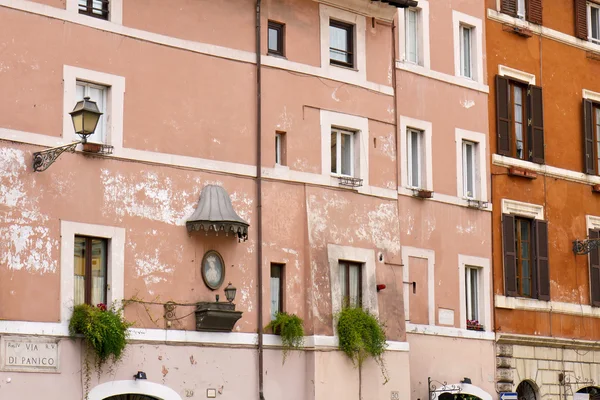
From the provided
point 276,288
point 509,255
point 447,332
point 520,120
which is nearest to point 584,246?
point 509,255

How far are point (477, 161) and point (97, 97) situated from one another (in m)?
10.3

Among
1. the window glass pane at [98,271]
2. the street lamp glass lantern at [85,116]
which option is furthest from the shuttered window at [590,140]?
the street lamp glass lantern at [85,116]

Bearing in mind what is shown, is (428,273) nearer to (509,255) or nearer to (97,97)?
(509,255)

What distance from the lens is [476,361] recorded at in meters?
29.6

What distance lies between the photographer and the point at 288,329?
2497 centimetres

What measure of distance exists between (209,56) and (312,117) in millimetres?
2606

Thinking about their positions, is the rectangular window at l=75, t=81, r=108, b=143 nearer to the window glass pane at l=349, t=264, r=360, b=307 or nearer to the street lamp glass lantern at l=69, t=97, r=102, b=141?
the street lamp glass lantern at l=69, t=97, r=102, b=141

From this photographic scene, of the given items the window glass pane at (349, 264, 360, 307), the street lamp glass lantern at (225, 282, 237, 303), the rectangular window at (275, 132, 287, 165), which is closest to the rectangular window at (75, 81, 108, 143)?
the street lamp glass lantern at (225, 282, 237, 303)

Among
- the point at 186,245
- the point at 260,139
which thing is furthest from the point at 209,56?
the point at 186,245

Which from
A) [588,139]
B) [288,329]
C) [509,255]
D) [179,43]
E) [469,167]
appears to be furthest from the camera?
[588,139]

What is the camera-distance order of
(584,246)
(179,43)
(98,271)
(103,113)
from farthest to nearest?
(584,246) < (179,43) < (103,113) < (98,271)

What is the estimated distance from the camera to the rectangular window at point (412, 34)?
29683mm

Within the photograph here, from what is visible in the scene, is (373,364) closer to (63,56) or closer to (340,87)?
(340,87)

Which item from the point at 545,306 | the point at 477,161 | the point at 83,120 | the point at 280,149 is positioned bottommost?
the point at 545,306
